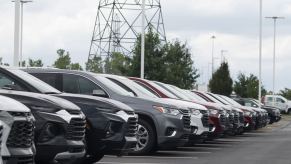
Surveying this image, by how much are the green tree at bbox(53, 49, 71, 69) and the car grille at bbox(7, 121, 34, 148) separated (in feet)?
175

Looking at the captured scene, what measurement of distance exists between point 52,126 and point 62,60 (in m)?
54.5

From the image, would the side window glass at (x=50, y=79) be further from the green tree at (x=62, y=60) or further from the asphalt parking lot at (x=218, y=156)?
the green tree at (x=62, y=60)

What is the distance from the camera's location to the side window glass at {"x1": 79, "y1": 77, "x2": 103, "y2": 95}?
525 inches

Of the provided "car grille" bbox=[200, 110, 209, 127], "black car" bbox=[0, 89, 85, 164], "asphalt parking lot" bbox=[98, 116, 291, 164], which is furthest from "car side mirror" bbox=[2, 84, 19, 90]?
"car grille" bbox=[200, 110, 209, 127]

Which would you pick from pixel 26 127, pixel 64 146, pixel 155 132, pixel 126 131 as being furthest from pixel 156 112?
pixel 26 127

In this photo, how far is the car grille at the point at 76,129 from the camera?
9631 mm

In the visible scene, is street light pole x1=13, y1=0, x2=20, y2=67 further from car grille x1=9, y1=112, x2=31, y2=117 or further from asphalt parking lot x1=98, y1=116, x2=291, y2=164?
car grille x1=9, y1=112, x2=31, y2=117

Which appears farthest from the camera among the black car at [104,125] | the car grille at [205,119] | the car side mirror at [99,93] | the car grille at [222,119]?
the car grille at [222,119]

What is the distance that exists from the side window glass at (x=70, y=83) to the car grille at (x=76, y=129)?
340cm

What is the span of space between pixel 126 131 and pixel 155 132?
123 inches

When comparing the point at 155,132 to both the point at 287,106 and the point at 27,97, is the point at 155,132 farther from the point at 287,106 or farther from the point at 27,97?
the point at 287,106

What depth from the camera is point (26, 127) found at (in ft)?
26.3

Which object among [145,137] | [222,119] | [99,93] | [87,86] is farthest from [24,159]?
[222,119]

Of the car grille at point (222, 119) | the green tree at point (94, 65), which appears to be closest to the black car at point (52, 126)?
the car grille at point (222, 119)
